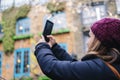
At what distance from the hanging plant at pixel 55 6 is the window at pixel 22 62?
299 centimetres

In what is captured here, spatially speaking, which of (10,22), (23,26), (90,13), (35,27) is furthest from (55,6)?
(10,22)

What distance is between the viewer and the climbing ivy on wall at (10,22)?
2148 cm

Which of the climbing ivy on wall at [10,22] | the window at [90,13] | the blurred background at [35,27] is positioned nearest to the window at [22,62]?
the blurred background at [35,27]

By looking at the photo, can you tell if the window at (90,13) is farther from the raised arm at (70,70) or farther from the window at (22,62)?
the raised arm at (70,70)

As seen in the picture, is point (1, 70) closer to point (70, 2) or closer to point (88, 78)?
point (70, 2)

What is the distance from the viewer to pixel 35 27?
21.0 m

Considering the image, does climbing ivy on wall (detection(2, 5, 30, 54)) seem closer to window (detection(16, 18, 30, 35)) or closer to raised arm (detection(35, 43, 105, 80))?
window (detection(16, 18, 30, 35))

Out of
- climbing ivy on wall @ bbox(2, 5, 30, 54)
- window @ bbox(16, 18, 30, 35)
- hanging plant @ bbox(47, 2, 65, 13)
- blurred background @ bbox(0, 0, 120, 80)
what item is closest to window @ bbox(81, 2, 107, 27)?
blurred background @ bbox(0, 0, 120, 80)

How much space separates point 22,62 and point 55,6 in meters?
4.17

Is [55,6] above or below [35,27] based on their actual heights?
above

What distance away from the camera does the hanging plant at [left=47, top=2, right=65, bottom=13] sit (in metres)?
20.4

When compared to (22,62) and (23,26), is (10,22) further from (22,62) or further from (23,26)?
(22,62)

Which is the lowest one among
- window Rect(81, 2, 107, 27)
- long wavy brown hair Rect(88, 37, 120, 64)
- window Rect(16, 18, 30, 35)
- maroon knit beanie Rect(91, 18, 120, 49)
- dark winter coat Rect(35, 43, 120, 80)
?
window Rect(16, 18, 30, 35)

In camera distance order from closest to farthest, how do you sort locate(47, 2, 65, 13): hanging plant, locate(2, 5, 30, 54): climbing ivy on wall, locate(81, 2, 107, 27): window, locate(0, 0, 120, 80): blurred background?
1. locate(0, 0, 120, 80): blurred background
2. locate(81, 2, 107, 27): window
3. locate(47, 2, 65, 13): hanging plant
4. locate(2, 5, 30, 54): climbing ivy on wall
